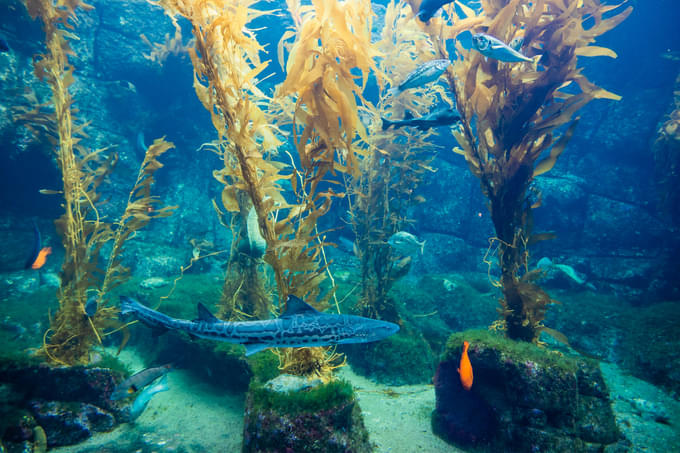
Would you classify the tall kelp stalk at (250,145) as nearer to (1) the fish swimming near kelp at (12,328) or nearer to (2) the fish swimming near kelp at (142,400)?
(2) the fish swimming near kelp at (142,400)

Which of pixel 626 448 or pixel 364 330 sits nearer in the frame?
pixel 364 330

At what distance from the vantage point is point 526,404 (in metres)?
3.15

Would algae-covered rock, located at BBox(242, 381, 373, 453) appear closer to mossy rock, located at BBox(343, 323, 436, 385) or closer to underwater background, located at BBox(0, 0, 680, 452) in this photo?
underwater background, located at BBox(0, 0, 680, 452)

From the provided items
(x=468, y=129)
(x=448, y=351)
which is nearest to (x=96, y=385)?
(x=448, y=351)

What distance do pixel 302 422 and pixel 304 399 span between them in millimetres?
180

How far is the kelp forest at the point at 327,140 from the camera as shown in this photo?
2895 mm

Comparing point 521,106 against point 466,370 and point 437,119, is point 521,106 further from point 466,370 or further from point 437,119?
point 466,370

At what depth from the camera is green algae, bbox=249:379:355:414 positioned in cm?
258

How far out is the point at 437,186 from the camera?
49.3 ft

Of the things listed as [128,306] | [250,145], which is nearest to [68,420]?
[128,306]

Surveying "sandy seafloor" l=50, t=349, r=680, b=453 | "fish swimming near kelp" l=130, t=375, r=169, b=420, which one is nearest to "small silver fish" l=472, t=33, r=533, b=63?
"sandy seafloor" l=50, t=349, r=680, b=453

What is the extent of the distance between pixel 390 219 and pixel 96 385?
571 centimetres

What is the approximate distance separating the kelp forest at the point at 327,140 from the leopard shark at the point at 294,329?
0.67 meters

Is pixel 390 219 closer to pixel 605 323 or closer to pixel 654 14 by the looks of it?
pixel 605 323
